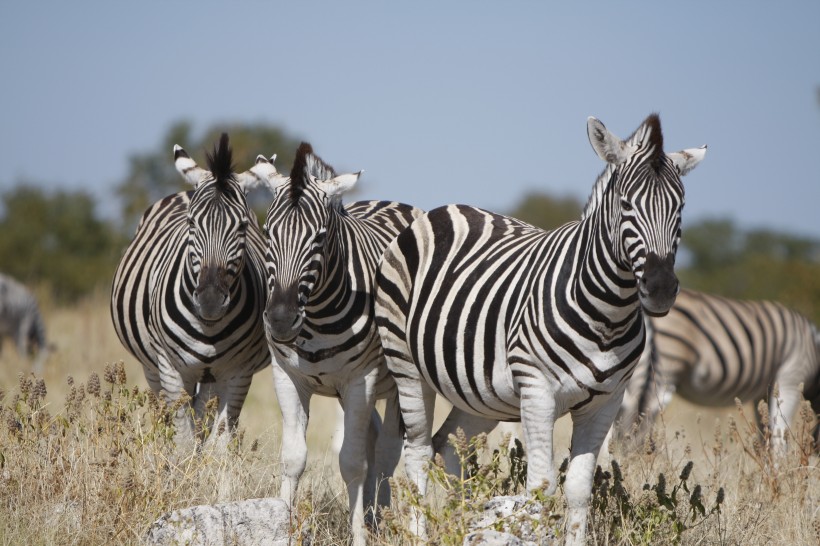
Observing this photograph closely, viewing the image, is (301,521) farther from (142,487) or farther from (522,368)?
(522,368)

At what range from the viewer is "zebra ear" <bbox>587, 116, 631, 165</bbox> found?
15.3ft

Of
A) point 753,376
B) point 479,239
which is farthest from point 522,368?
point 753,376

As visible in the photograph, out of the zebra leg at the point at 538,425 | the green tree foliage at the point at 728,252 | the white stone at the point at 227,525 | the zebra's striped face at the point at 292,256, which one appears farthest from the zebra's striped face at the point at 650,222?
the green tree foliage at the point at 728,252

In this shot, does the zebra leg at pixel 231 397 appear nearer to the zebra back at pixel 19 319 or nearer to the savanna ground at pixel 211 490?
the savanna ground at pixel 211 490

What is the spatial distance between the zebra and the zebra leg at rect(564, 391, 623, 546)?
4.57 ft

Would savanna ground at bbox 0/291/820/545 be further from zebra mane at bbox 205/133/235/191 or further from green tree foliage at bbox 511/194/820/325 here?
green tree foliage at bbox 511/194/820/325

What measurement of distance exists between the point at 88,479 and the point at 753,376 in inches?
297

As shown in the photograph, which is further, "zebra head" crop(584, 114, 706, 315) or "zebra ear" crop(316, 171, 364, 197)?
"zebra ear" crop(316, 171, 364, 197)

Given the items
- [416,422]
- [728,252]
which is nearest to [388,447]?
[416,422]

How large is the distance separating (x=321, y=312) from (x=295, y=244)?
0.55 metres

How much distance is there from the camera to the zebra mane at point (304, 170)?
17.9 ft

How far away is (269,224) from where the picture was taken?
542 centimetres

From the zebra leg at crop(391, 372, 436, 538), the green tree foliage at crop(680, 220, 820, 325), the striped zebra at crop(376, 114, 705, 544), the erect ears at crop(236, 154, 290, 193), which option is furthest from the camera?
the green tree foliage at crop(680, 220, 820, 325)

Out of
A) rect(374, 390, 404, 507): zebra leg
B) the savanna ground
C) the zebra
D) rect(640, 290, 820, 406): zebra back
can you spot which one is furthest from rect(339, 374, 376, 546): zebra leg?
rect(640, 290, 820, 406): zebra back
